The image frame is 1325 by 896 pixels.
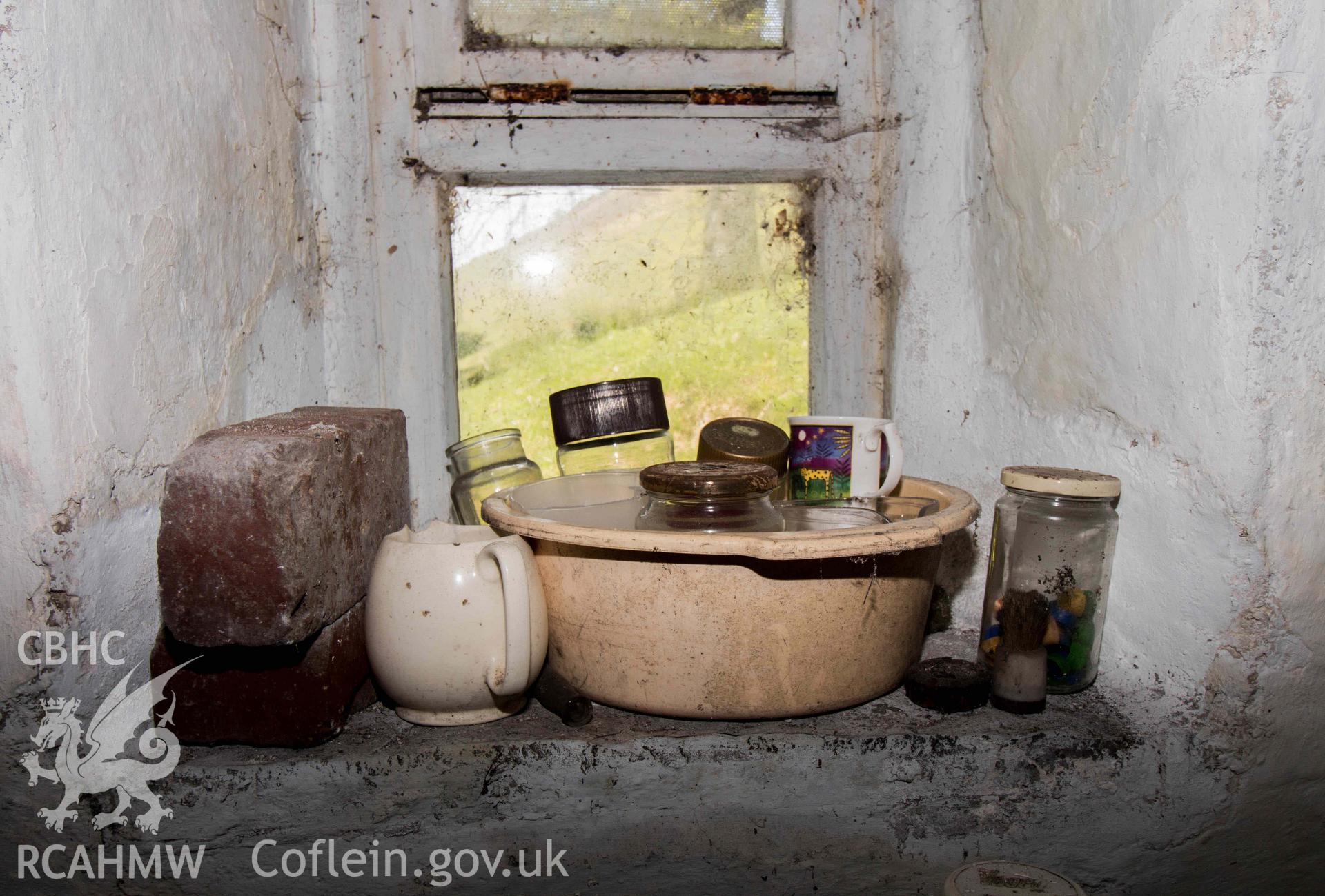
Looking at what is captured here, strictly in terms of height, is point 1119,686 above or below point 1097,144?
below

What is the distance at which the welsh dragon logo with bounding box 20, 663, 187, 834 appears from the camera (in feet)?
3.10

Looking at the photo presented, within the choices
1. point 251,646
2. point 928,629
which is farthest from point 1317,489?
point 251,646

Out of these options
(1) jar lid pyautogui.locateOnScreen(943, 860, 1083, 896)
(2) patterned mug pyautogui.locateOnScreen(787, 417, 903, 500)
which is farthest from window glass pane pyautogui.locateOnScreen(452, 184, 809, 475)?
(1) jar lid pyautogui.locateOnScreen(943, 860, 1083, 896)

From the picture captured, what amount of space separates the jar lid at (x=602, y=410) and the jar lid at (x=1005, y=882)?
75cm

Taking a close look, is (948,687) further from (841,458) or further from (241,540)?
(241,540)

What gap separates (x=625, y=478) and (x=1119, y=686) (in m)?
0.71

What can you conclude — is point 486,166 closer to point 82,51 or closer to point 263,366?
point 263,366

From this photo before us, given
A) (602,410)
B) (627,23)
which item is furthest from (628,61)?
(602,410)

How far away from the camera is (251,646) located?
3.13ft

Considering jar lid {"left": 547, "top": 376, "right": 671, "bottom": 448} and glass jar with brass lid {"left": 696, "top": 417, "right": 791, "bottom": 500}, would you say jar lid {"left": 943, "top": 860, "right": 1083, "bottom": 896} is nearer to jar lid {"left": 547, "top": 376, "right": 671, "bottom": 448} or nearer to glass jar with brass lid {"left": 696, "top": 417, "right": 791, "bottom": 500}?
glass jar with brass lid {"left": 696, "top": 417, "right": 791, "bottom": 500}

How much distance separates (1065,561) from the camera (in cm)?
112

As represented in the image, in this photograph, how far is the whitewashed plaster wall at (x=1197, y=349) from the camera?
95 centimetres

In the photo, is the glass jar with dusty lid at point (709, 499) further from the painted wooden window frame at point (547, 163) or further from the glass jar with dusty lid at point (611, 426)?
the painted wooden window frame at point (547, 163)

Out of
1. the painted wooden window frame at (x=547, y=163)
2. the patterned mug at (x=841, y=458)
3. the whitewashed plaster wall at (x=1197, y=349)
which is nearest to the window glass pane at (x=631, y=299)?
the painted wooden window frame at (x=547, y=163)
